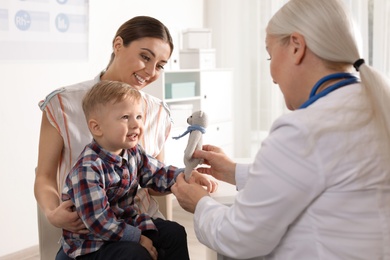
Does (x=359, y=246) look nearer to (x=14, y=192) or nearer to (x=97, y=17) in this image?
(x=14, y=192)

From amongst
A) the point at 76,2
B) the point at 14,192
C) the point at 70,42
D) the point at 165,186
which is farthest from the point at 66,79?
the point at 165,186

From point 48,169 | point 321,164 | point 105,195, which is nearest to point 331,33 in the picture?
point 321,164

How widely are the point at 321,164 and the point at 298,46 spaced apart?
29 cm

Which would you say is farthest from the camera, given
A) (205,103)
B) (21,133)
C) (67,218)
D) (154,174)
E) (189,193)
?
(205,103)

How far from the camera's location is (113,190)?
166 centimetres

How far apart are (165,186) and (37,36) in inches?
73.4

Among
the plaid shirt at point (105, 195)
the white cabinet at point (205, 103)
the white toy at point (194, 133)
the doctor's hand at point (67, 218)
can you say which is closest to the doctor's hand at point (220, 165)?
the white toy at point (194, 133)

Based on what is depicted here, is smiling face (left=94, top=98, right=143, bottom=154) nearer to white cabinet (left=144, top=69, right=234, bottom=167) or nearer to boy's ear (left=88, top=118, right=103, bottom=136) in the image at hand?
boy's ear (left=88, top=118, right=103, bottom=136)

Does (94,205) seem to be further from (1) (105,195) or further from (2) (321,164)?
(2) (321,164)

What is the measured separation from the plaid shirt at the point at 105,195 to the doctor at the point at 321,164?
0.43 m

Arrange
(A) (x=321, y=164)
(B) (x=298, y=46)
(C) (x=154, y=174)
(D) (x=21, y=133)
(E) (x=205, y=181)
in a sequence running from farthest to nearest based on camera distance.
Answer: (D) (x=21, y=133)
(C) (x=154, y=174)
(E) (x=205, y=181)
(B) (x=298, y=46)
(A) (x=321, y=164)

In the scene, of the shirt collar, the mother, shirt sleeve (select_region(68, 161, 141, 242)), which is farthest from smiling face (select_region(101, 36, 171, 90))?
shirt sleeve (select_region(68, 161, 141, 242))

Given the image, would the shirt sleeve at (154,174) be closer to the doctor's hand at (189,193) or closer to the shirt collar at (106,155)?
the shirt collar at (106,155)

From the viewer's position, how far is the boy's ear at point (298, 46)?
4.01 feet
